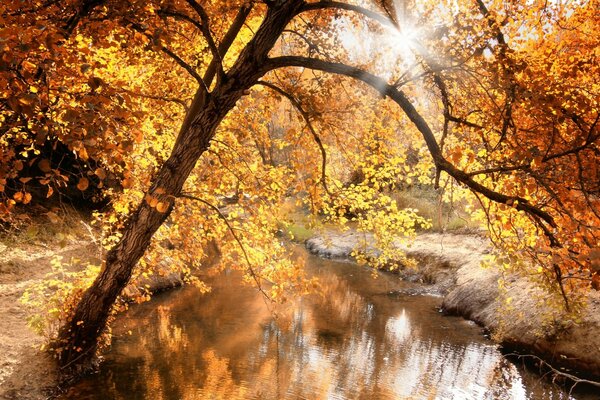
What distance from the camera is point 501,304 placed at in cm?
1316

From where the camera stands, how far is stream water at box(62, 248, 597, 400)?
9.20 m

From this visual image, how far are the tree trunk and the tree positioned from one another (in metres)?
0.02

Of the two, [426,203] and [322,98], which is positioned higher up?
[426,203]

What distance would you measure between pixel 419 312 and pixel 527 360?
4022 mm

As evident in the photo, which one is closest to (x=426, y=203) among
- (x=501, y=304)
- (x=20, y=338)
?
(x=501, y=304)

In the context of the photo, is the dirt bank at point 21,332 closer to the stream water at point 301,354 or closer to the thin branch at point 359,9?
the stream water at point 301,354

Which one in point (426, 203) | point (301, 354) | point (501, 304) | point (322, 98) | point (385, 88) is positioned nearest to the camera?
point (385, 88)

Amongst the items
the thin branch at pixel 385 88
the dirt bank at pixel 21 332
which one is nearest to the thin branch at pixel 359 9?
the thin branch at pixel 385 88

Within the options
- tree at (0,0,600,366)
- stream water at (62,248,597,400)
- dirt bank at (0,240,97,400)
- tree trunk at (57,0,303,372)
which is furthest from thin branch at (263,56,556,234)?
dirt bank at (0,240,97,400)

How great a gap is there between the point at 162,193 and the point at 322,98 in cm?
323

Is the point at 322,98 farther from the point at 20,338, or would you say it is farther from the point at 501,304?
the point at 501,304

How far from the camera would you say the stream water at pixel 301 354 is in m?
9.20

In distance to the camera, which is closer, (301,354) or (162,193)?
(162,193)

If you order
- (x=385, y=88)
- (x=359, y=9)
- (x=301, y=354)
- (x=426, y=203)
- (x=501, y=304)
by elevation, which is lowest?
(x=301, y=354)
